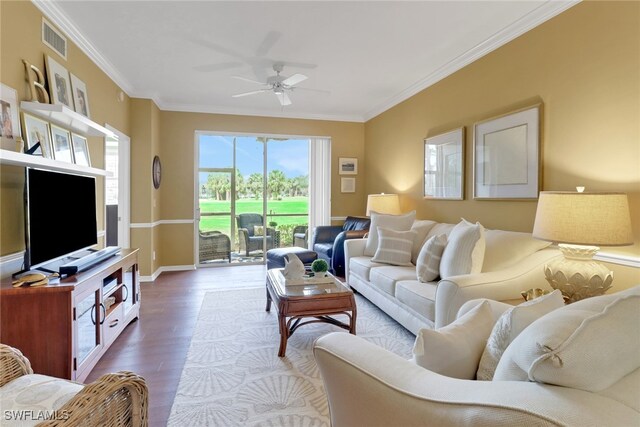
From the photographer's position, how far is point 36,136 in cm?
242

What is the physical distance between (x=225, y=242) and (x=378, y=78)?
151 inches

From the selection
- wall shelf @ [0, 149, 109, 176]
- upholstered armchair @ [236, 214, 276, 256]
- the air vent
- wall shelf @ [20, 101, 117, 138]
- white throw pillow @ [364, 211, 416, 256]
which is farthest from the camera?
upholstered armchair @ [236, 214, 276, 256]

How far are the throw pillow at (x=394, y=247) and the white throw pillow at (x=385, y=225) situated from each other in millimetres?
307

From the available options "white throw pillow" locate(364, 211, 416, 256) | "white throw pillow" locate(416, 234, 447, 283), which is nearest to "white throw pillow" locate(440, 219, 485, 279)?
"white throw pillow" locate(416, 234, 447, 283)

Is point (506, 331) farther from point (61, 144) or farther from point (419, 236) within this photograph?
point (61, 144)

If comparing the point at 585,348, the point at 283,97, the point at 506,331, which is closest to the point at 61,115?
the point at 283,97

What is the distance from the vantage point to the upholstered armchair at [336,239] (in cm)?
474

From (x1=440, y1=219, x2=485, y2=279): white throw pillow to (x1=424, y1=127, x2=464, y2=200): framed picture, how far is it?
118 cm

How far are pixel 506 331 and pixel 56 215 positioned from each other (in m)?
2.77

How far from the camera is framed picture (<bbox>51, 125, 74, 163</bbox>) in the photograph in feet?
8.68

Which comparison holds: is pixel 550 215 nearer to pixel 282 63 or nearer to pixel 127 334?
pixel 282 63

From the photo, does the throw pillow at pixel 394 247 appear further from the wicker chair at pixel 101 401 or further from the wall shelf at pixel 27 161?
the wall shelf at pixel 27 161

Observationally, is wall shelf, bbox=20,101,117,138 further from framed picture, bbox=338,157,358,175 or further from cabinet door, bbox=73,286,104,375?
framed picture, bbox=338,157,358,175

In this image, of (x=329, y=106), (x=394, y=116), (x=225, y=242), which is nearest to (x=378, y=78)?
(x=394, y=116)
